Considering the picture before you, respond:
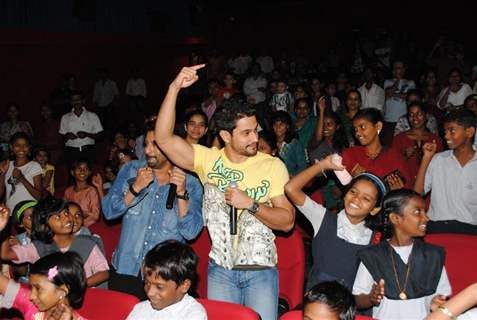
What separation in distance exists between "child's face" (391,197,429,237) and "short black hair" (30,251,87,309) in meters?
1.42

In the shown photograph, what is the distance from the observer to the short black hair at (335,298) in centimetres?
233

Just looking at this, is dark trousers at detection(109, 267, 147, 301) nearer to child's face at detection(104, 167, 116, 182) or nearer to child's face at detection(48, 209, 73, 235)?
child's face at detection(48, 209, 73, 235)

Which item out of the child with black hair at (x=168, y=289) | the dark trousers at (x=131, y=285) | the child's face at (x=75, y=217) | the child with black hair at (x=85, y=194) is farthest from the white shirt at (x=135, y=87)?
the child with black hair at (x=168, y=289)

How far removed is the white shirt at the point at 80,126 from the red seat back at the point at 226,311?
512cm

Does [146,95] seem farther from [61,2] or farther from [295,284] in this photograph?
[295,284]

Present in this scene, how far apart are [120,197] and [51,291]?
69 centimetres

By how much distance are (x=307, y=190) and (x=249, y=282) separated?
1.78 m

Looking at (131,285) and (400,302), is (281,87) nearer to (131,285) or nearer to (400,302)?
(131,285)

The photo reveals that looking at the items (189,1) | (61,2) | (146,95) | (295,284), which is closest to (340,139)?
(295,284)

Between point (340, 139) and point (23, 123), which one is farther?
point (23, 123)

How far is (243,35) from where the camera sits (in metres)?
16.5

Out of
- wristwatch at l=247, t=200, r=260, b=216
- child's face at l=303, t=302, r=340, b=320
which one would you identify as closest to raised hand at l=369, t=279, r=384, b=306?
child's face at l=303, t=302, r=340, b=320

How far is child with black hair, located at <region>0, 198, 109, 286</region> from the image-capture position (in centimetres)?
336

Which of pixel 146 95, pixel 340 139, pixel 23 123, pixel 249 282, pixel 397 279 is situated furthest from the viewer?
pixel 146 95
